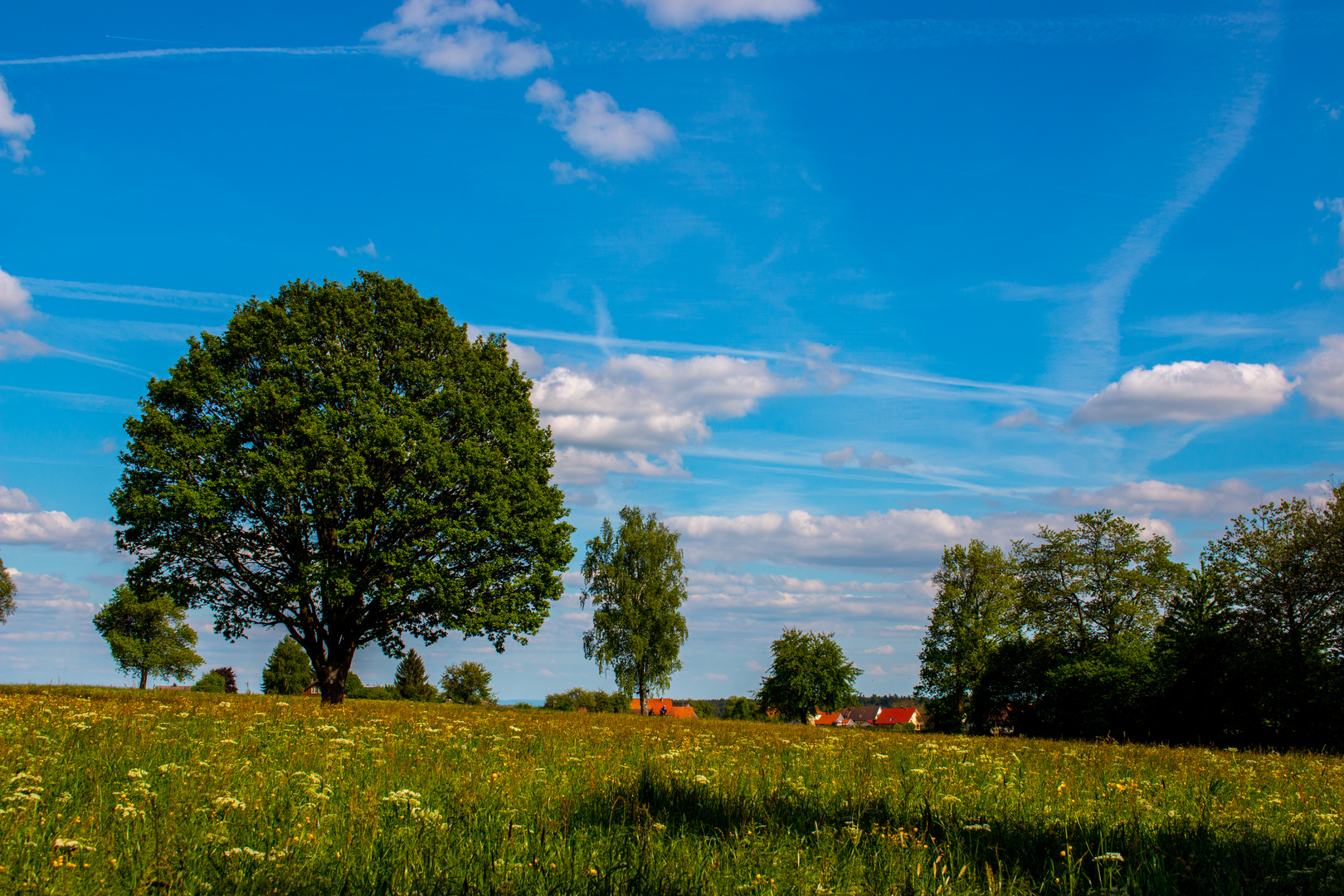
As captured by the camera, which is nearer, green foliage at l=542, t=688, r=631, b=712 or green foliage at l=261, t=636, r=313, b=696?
green foliage at l=542, t=688, r=631, b=712

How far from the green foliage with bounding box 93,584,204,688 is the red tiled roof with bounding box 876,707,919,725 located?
11572 cm

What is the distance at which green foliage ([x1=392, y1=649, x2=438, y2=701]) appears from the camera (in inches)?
2517

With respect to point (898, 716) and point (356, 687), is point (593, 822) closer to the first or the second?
point (356, 687)

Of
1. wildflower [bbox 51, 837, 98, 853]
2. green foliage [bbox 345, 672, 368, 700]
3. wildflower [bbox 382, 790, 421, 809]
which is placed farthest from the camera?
green foliage [bbox 345, 672, 368, 700]

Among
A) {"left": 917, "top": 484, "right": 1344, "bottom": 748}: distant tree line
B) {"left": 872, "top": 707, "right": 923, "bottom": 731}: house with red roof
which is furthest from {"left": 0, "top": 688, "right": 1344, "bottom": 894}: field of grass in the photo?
{"left": 872, "top": 707, "right": 923, "bottom": 731}: house with red roof

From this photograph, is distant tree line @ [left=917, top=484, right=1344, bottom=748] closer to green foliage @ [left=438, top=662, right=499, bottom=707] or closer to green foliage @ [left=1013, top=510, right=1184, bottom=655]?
green foliage @ [left=1013, top=510, right=1184, bottom=655]

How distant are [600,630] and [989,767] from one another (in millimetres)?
42943

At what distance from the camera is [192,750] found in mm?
7152

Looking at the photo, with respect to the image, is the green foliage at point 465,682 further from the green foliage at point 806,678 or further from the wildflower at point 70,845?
the wildflower at point 70,845

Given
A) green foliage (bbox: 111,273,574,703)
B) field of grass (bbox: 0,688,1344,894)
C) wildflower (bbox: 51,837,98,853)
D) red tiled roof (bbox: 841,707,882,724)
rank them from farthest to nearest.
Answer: red tiled roof (bbox: 841,707,882,724) < green foliage (bbox: 111,273,574,703) < field of grass (bbox: 0,688,1344,894) < wildflower (bbox: 51,837,98,853)

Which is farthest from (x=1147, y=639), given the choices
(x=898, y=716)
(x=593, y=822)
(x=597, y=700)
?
(x=898, y=716)

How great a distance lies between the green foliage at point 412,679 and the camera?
2517 inches

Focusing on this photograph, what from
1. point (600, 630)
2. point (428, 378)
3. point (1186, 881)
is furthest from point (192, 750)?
point (600, 630)

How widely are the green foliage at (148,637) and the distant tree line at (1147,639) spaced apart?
71.6 meters
